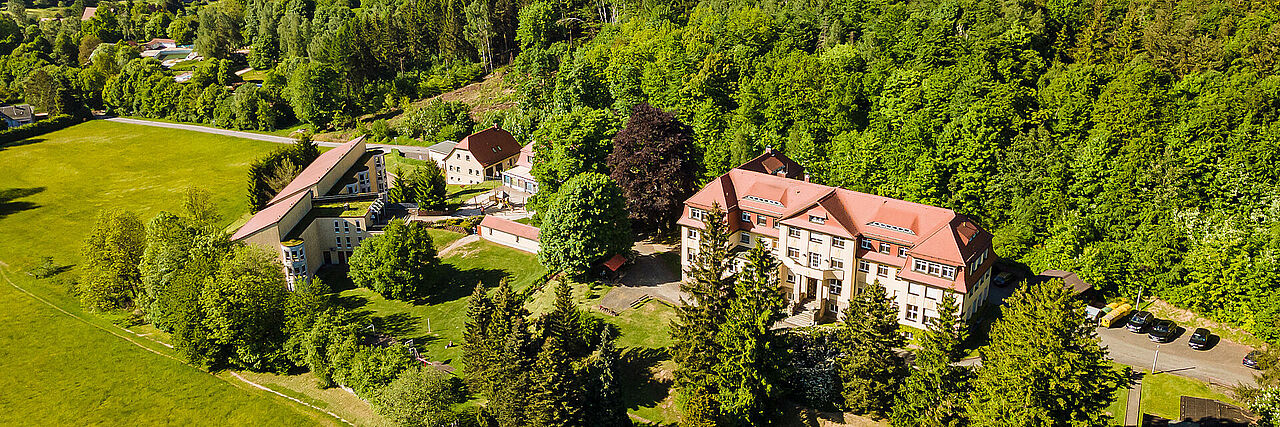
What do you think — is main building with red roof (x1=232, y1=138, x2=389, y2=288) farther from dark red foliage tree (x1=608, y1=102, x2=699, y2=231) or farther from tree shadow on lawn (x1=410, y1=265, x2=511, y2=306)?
dark red foliage tree (x1=608, y1=102, x2=699, y2=231)


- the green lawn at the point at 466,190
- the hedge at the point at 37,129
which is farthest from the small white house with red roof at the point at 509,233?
the hedge at the point at 37,129

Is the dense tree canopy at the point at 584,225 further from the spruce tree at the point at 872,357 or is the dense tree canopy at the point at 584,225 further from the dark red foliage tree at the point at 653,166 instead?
the spruce tree at the point at 872,357

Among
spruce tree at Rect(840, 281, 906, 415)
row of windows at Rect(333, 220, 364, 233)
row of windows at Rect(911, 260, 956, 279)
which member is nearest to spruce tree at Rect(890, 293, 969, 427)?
spruce tree at Rect(840, 281, 906, 415)

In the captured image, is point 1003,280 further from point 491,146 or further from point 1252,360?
point 491,146

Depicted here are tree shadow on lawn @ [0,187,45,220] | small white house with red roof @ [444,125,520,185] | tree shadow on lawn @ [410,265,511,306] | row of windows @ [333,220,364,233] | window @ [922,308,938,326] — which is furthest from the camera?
tree shadow on lawn @ [0,187,45,220]

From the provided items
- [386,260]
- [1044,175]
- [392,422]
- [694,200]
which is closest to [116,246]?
[386,260]
